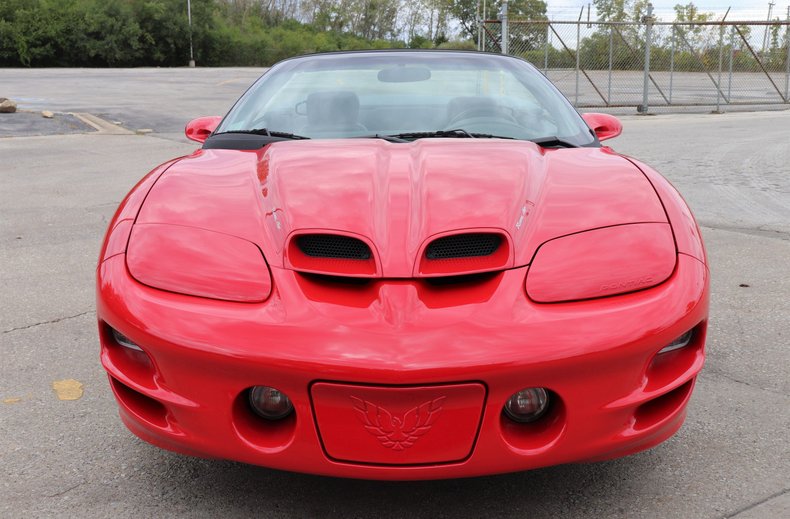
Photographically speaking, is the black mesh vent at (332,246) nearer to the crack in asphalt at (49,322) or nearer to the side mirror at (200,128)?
the side mirror at (200,128)

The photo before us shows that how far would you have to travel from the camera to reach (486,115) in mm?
3180

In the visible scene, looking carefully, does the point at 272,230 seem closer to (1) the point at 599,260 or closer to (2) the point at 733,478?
(1) the point at 599,260

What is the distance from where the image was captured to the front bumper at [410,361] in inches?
70.4

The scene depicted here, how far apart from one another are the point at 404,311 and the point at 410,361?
0.50ft

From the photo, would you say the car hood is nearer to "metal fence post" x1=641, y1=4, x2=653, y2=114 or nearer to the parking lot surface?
the parking lot surface

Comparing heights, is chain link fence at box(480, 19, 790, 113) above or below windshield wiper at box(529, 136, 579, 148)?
above

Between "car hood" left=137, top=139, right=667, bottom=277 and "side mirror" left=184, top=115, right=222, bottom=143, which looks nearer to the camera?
"car hood" left=137, top=139, right=667, bottom=277

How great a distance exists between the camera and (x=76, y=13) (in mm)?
51656

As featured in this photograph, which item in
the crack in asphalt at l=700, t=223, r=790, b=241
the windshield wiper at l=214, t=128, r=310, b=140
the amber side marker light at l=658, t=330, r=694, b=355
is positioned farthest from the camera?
the crack in asphalt at l=700, t=223, r=790, b=241

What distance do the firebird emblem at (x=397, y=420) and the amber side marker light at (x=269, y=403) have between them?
20 centimetres

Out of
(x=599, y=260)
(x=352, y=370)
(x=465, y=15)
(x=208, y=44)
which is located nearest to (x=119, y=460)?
(x=352, y=370)

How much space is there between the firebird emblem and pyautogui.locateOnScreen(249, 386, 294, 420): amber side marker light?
0.20 m

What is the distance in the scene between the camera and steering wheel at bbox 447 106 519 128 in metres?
3.15

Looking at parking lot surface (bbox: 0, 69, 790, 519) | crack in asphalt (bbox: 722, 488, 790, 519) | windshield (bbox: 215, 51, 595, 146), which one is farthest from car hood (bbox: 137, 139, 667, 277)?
crack in asphalt (bbox: 722, 488, 790, 519)
